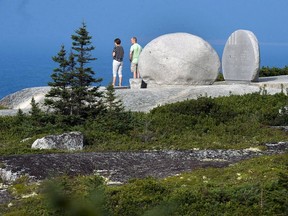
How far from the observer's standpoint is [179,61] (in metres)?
22.7

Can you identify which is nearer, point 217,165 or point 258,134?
point 217,165

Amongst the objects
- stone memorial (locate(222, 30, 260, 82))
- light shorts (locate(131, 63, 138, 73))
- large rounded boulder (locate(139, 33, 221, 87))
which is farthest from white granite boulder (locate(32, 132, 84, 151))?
light shorts (locate(131, 63, 138, 73))

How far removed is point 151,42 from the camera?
77.0 feet

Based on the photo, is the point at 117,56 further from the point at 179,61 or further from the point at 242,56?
the point at 242,56

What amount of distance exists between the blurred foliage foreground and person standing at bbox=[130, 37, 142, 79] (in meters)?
8.33

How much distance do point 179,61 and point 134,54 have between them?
14.8 ft

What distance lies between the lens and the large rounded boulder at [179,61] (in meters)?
22.8

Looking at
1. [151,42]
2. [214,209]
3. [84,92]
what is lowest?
[214,209]

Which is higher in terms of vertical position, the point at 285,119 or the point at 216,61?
the point at 216,61

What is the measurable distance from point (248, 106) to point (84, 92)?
467 centimetres

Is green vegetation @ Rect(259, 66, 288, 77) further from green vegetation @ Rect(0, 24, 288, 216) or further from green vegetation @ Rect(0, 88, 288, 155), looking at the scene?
green vegetation @ Rect(0, 88, 288, 155)

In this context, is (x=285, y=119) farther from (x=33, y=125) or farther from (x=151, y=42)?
(x=151, y=42)

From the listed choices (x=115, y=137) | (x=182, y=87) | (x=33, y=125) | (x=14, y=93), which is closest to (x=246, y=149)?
(x=115, y=137)

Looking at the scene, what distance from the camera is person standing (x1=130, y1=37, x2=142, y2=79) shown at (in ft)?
87.7
